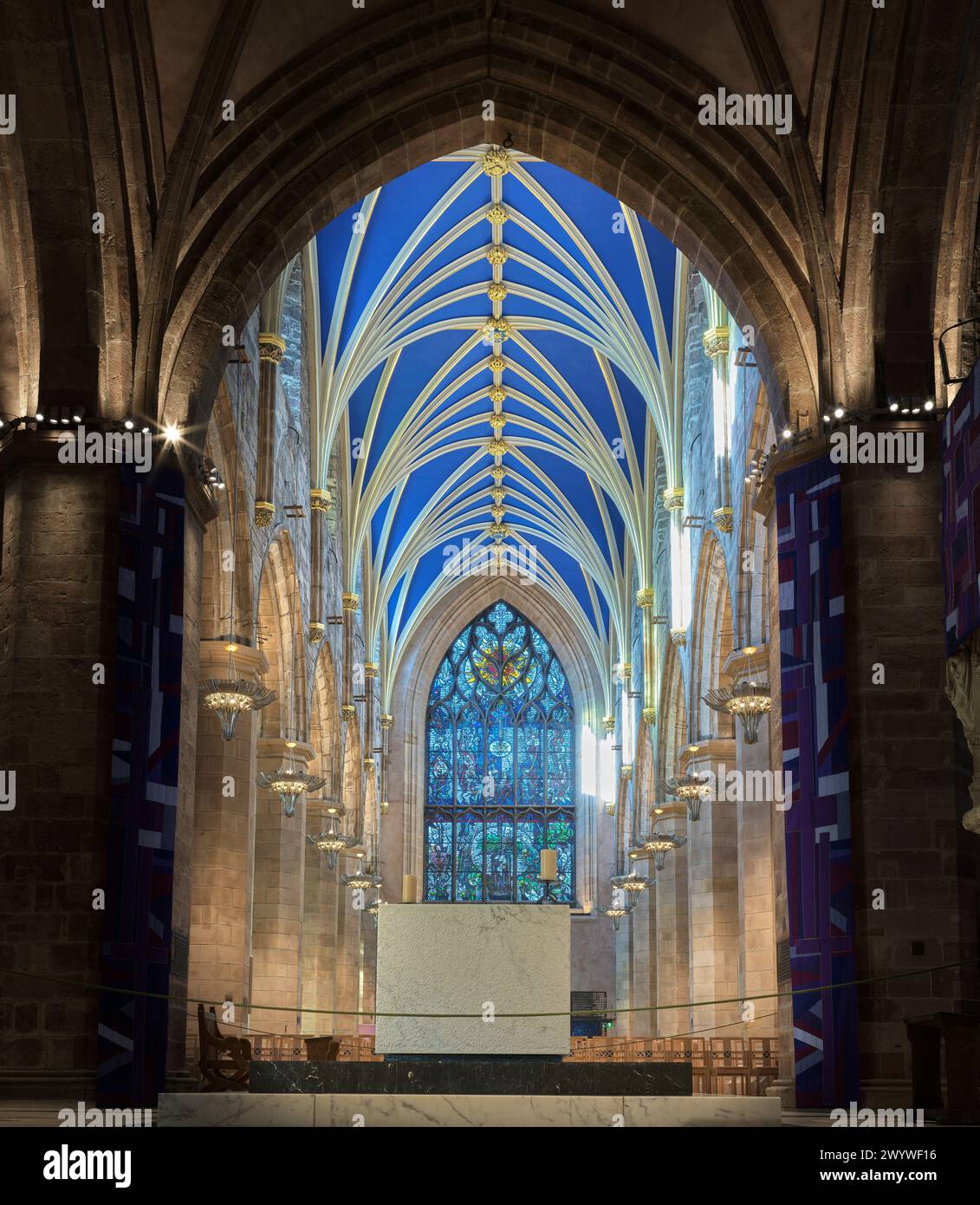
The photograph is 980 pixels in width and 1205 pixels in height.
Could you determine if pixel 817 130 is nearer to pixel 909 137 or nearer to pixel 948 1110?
pixel 909 137

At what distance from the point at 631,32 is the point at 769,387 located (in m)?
3.67

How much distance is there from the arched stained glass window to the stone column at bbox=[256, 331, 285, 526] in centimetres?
2421

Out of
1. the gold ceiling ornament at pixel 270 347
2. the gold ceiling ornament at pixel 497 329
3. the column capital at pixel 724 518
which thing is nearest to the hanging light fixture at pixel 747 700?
the column capital at pixel 724 518

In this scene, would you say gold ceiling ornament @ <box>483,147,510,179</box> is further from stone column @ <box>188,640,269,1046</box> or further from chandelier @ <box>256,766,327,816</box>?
chandelier @ <box>256,766,327,816</box>

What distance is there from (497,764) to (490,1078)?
33143 millimetres

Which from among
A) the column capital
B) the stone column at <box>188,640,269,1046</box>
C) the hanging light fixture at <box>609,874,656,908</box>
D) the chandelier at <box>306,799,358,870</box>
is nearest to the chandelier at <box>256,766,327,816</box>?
the stone column at <box>188,640,269,1046</box>

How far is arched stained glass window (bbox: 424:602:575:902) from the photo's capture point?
42031 mm

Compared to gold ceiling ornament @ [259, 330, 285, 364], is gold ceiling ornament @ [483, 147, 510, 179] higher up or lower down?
higher up

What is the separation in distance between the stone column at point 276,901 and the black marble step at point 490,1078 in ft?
38.3

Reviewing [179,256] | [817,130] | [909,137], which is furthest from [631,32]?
[179,256]

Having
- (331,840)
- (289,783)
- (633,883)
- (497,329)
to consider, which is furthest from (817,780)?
(633,883)

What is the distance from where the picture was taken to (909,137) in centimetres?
1303

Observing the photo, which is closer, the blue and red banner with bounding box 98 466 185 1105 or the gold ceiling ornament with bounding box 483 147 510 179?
the blue and red banner with bounding box 98 466 185 1105

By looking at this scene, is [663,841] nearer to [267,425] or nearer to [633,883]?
[633,883]
